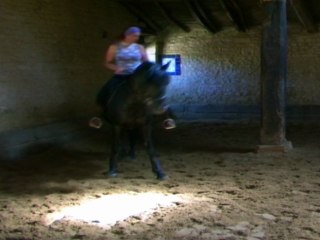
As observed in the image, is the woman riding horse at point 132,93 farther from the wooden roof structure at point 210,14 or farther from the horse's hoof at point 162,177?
the wooden roof structure at point 210,14

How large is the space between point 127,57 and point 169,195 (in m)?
1.71

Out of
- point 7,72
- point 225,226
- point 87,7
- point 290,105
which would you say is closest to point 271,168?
point 225,226

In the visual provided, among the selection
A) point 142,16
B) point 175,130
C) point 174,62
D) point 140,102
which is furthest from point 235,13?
point 140,102

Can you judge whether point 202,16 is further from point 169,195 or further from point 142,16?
point 169,195

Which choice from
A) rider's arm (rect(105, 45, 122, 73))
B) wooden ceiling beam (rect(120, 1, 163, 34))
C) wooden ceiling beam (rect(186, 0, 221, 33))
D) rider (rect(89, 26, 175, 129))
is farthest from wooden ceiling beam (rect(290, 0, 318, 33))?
rider's arm (rect(105, 45, 122, 73))

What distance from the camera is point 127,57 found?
5738 millimetres

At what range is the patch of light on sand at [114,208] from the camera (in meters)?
4.12

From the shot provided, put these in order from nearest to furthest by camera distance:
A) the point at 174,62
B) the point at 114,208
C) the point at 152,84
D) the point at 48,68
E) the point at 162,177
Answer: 1. the point at 114,208
2. the point at 152,84
3. the point at 162,177
4. the point at 48,68
5. the point at 174,62

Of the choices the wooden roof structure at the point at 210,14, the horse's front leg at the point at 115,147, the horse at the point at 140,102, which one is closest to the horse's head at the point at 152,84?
the horse at the point at 140,102

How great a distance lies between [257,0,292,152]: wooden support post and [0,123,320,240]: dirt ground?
1.06ft

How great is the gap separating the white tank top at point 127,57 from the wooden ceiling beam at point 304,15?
482cm

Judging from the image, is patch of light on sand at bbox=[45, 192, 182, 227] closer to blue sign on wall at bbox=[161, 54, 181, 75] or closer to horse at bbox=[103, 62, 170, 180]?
horse at bbox=[103, 62, 170, 180]

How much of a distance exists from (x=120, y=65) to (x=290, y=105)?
7354 mm

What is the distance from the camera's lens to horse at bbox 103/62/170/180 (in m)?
5.21
